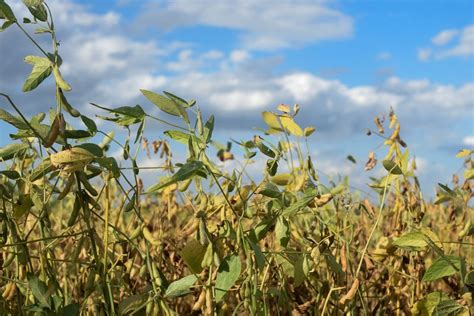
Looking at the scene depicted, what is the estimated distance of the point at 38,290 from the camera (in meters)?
1.10

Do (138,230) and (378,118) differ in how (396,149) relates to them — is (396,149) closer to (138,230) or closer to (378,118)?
(378,118)

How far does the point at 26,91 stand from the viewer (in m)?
1.02

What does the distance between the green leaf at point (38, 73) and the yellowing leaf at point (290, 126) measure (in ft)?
1.70

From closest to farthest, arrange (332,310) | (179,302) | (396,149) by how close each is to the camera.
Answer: (332,310) → (396,149) → (179,302)

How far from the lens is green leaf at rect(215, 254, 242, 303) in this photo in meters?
1.05

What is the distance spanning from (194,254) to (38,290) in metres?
0.24

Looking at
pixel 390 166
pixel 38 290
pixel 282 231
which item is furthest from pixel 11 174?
pixel 390 166

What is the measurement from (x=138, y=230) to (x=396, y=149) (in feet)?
2.59

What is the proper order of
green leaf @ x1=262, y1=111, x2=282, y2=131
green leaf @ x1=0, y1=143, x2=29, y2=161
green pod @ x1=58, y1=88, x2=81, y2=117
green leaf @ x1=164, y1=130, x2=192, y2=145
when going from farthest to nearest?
green leaf @ x1=262, y1=111, x2=282, y2=131 < green leaf @ x1=0, y1=143, x2=29, y2=161 < green leaf @ x1=164, y1=130, x2=192, y2=145 < green pod @ x1=58, y1=88, x2=81, y2=117

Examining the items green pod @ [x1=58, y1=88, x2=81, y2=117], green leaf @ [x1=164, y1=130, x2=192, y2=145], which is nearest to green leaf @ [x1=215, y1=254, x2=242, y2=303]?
green leaf @ [x1=164, y1=130, x2=192, y2=145]

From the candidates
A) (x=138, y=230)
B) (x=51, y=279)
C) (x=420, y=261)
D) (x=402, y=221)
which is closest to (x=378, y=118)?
(x=402, y=221)

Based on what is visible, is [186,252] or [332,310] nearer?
[186,252]

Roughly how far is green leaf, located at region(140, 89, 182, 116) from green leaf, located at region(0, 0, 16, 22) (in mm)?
205

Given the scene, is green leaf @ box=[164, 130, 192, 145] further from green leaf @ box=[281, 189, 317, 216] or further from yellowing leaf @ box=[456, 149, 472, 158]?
yellowing leaf @ box=[456, 149, 472, 158]
